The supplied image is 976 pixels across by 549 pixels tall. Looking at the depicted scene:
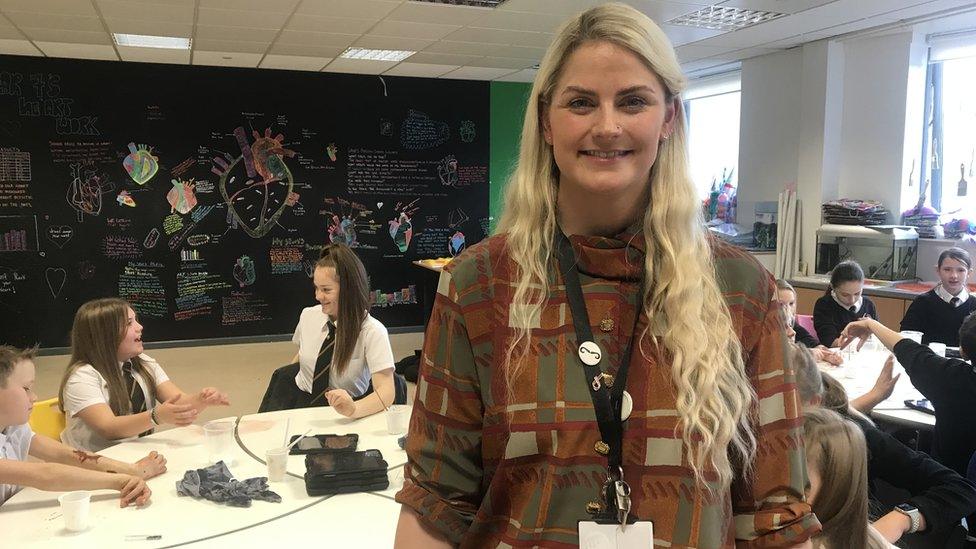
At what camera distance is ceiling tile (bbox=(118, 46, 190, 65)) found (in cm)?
622

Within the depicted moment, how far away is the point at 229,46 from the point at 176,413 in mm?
4496

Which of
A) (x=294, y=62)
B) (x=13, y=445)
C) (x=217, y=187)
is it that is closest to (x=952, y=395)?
(x=13, y=445)

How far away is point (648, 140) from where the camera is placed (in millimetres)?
945

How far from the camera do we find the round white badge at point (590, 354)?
925mm

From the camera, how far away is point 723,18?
527 cm

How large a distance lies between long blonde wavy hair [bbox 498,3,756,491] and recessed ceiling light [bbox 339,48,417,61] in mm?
5630

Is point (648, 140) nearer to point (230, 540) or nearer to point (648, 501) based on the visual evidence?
point (648, 501)

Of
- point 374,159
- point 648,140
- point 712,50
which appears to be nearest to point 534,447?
point 648,140

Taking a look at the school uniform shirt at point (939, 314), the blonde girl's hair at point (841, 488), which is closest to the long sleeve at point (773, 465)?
the blonde girl's hair at point (841, 488)

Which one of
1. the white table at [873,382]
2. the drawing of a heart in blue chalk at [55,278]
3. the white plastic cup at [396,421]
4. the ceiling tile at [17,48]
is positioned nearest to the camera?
the white plastic cup at [396,421]

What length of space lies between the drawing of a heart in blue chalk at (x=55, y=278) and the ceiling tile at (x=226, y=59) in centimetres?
238

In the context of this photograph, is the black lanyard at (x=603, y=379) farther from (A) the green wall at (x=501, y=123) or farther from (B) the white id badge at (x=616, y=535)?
(A) the green wall at (x=501, y=123)

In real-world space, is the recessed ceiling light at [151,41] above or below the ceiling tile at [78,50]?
above

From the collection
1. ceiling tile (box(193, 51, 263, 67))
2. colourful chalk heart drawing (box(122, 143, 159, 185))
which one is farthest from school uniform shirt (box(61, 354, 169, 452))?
colourful chalk heart drawing (box(122, 143, 159, 185))
